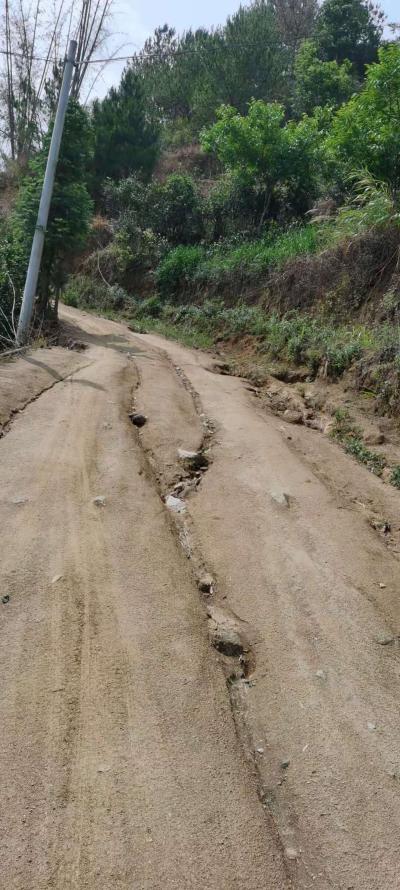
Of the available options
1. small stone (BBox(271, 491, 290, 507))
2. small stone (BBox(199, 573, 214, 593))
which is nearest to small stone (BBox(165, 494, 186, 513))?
small stone (BBox(271, 491, 290, 507))

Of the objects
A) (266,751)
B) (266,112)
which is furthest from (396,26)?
(266,751)

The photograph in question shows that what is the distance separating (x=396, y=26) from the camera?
10656 millimetres

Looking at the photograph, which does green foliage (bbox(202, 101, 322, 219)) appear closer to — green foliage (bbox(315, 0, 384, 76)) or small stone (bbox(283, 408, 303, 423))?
small stone (bbox(283, 408, 303, 423))

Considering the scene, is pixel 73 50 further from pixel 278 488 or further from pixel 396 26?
pixel 278 488

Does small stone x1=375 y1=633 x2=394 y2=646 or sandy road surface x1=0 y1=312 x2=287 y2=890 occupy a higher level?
small stone x1=375 y1=633 x2=394 y2=646

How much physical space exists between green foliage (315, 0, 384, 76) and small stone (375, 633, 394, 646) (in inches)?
1304

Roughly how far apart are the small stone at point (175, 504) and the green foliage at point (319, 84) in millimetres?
22971

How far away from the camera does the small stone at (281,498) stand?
4883 mm

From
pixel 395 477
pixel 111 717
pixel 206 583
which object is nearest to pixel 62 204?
pixel 395 477

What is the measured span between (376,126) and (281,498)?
8905mm

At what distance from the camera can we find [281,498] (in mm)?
4957

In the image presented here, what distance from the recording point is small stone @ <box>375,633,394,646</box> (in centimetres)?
337

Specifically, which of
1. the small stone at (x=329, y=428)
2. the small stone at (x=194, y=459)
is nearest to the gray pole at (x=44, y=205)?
the small stone at (x=329, y=428)

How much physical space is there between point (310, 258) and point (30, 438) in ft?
26.8
